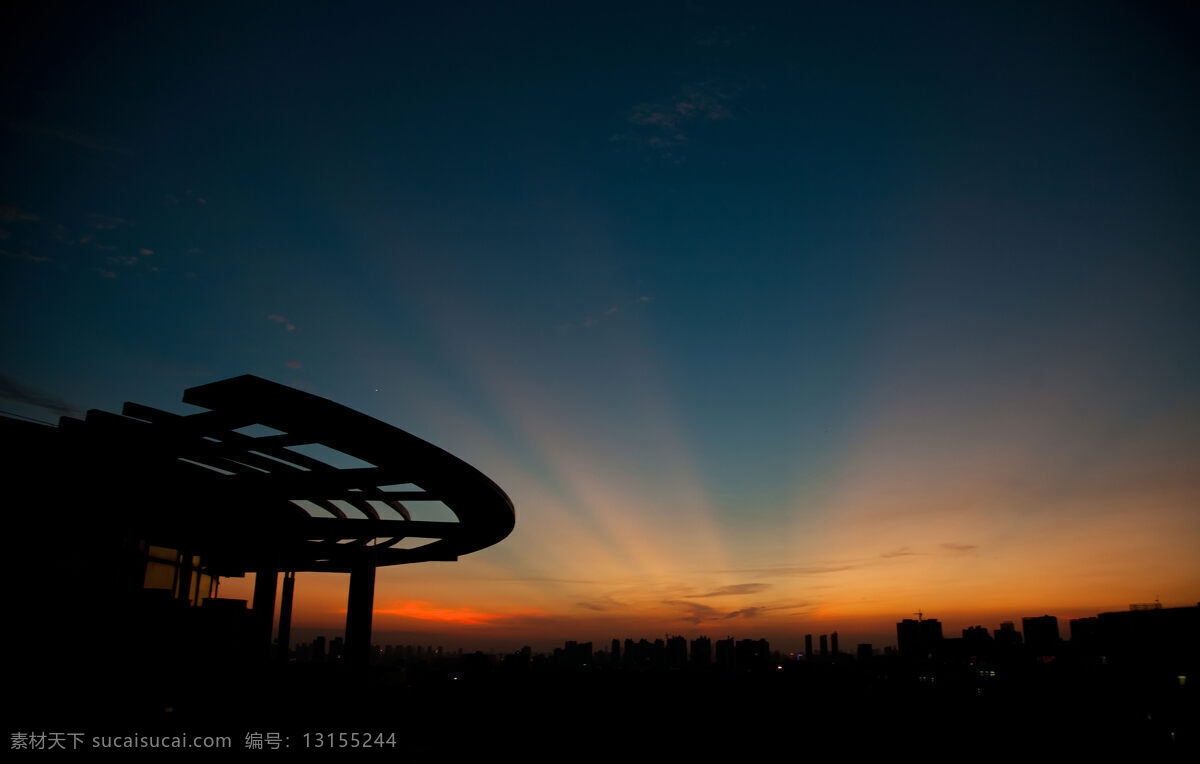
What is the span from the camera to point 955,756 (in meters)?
24.7

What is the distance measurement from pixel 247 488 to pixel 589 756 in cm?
1591

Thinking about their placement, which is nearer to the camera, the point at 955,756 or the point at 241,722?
the point at 241,722

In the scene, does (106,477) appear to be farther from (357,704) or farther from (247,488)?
(357,704)

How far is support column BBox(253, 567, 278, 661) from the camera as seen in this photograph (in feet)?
90.0

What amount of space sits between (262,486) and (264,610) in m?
13.4

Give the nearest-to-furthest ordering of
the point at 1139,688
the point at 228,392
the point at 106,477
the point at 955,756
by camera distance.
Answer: the point at 228,392 < the point at 106,477 < the point at 955,756 < the point at 1139,688

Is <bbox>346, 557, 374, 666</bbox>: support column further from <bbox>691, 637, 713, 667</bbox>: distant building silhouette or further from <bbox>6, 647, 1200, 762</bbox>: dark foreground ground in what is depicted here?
<bbox>691, 637, 713, 667</bbox>: distant building silhouette

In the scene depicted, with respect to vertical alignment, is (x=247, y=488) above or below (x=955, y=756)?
above

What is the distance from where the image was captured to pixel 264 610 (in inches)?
1163

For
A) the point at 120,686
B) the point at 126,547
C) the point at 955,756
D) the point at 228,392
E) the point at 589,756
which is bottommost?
the point at 955,756

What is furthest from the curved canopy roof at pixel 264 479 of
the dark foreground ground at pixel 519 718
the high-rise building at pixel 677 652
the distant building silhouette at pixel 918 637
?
the distant building silhouette at pixel 918 637

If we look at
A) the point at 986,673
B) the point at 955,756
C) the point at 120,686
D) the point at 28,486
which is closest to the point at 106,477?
the point at 28,486

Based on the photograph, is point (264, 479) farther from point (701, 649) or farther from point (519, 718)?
point (701, 649)

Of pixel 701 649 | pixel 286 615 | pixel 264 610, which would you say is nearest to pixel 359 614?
pixel 264 610
